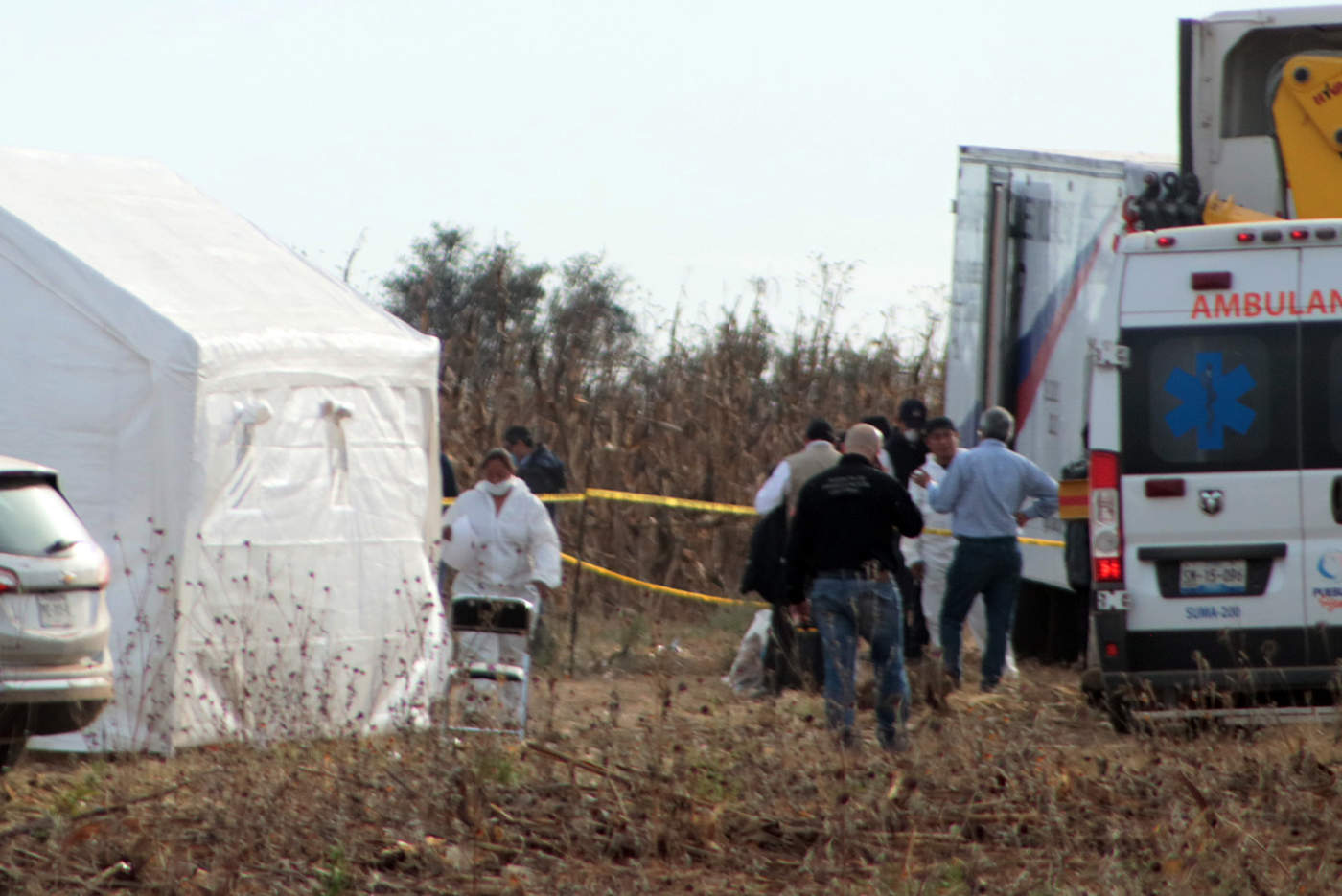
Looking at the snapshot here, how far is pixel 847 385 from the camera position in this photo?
22.2 metres

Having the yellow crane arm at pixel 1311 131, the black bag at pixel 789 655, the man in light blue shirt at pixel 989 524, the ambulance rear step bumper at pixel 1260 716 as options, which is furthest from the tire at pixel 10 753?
the yellow crane arm at pixel 1311 131

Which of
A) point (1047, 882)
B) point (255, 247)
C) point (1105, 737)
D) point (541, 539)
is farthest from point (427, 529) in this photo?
point (1047, 882)

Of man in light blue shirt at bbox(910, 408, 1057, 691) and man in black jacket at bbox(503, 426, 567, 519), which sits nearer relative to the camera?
man in light blue shirt at bbox(910, 408, 1057, 691)

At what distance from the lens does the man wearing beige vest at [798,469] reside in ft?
40.1

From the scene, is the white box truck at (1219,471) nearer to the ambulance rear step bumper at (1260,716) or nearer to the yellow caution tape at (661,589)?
the ambulance rear step bumper at (1260,716)

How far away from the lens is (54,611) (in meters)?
8.83

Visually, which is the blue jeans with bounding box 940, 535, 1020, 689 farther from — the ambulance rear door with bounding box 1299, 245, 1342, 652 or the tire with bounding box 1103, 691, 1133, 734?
the ambulance rear door with bounding box 1299, 245, 1342, 652

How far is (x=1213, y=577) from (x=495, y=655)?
413cm

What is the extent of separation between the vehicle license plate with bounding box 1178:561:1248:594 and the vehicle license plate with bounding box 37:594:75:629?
519cm

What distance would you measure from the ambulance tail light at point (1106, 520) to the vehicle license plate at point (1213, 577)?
30 cm


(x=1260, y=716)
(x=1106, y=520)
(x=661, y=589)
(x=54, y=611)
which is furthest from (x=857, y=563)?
(x=661, y=589)

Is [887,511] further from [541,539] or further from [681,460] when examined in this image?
[681,460]

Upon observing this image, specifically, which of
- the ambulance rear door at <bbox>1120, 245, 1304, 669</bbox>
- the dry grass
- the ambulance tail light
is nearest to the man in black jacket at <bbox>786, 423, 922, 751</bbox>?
the dry grass

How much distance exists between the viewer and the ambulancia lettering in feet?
30.3
